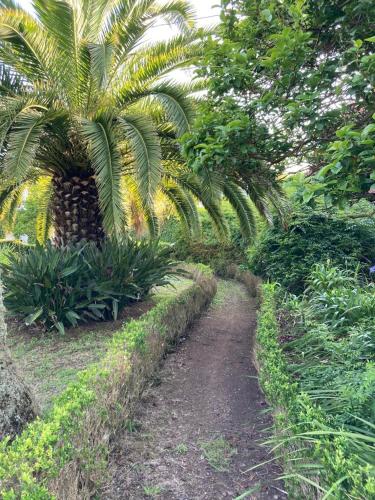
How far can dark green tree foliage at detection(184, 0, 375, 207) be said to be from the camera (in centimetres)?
349

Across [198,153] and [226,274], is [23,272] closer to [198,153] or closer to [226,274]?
[198,153]

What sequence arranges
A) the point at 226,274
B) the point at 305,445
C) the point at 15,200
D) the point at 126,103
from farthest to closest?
1. the point at 226,274
2. the point at 15,200
3. the point at 126,103
4. the point at 305,445

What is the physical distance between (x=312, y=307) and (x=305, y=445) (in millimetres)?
2759

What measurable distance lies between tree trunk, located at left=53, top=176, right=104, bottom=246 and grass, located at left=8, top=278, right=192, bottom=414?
1732mm

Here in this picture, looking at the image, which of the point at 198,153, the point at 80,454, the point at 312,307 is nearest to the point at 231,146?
the point at 198,153

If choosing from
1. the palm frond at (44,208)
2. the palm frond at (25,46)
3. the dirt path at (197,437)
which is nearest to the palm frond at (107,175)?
the palm frond at (25,46)

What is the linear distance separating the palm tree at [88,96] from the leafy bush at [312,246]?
317 centimetres

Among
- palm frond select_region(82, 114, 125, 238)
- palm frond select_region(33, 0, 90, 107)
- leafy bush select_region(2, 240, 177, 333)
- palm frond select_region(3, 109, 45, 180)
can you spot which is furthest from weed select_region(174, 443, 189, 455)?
palm frond select_region(33, 0, 90, 107)

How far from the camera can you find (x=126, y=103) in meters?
6.44

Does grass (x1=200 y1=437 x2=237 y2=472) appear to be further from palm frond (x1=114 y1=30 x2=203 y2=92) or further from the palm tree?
palm frond (x1=114 y1=30 x2=203 y2=92)

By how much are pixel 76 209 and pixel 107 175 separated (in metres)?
1.74

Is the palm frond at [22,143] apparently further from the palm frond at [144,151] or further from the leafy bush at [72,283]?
the leafy bush at [72,283]

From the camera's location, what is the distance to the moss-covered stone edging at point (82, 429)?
1789 millimetres

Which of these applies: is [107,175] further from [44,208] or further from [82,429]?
[44,208]
